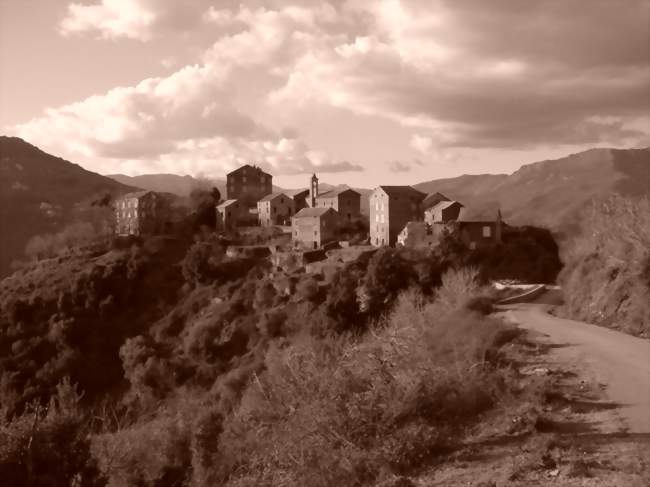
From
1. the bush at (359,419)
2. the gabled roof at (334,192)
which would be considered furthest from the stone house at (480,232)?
the bush at (359,419)

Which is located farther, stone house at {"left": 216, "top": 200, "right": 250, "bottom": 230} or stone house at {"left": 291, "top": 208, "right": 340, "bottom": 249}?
stone house at {"left": 216, "top": 200, "right": 250, "bottom": 230}

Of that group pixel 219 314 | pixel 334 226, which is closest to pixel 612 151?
pixel 334 226

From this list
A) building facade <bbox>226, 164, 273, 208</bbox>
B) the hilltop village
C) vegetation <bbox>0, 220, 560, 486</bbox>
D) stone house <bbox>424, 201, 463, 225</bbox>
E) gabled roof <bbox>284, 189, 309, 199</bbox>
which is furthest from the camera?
building facade <bbox>226, 164, 273, 208</bbox>

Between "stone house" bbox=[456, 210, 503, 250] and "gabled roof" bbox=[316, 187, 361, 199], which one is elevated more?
"gabled roof" bbox=[316, 187, 361, 199]

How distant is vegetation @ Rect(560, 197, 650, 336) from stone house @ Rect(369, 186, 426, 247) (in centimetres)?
2562

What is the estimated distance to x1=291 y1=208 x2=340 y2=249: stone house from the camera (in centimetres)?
5078

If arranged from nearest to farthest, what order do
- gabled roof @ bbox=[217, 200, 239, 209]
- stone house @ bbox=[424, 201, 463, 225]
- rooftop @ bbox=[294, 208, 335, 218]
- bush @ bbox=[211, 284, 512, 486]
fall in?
bush @ bbox=[211, 284, 512, 486] < stone house @ bbox=[424, 201, 463, 225] < rooftop @ bbox=[294, 208, 335, 218] < gabled roof @ bbox=[217, 200, 239, 209]

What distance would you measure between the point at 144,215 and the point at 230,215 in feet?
31.5

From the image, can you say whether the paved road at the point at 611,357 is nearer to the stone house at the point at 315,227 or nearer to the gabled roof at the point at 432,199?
the gabled roof at the point at 432,199

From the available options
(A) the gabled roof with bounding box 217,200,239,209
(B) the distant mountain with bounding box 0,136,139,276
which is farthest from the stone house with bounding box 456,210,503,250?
(B) the distant mountain with bounding box 0,136,139,276

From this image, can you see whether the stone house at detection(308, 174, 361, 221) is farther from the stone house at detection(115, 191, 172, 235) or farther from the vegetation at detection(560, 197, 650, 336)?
the vegetation at detection(560, 197, 650, 336)

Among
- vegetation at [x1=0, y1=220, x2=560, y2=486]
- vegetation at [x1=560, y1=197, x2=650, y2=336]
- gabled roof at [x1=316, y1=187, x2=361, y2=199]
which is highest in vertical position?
gabled roof at [x1=316, y1=187, x2=361, y2=199]

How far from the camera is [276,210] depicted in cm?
5894

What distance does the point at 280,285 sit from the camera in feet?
143
